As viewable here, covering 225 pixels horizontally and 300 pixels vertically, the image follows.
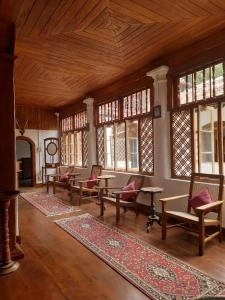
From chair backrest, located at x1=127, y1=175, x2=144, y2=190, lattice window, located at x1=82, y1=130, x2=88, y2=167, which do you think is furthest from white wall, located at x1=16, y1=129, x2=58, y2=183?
chair backrest, located at x1=127, y1=175, x2=144, y2=190

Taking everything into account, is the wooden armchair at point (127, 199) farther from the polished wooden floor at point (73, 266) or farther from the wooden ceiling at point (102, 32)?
the wooden ceiling at point (102, 32)

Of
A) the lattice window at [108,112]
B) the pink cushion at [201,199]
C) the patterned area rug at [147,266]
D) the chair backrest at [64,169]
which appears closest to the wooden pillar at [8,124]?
the patterned area rug at [147,266]

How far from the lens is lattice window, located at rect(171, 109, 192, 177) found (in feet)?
13.9

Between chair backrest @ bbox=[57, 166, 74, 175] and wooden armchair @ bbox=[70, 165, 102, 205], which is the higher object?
chair backrest @ bbox=[57, 166, 74, 175]

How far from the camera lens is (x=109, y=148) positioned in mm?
6707

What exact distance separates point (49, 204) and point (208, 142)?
395 centimetres

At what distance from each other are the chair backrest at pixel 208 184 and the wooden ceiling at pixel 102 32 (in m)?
2.19

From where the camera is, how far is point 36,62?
15.5 feet

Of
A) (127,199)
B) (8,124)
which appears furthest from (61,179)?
(8,124)

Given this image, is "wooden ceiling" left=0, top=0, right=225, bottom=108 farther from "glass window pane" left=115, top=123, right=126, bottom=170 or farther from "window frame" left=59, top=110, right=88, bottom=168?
"window frame" left=59, top=110, right=88, bottom=168

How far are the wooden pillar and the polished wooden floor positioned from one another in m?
0.42

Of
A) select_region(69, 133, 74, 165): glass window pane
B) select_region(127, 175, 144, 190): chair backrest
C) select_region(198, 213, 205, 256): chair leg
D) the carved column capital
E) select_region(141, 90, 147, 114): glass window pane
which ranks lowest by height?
select_region(198, 213, 205, 256): chair leg

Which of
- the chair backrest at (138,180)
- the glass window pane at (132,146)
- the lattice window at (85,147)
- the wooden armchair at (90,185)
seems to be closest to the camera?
the chair backrest at (138,180)

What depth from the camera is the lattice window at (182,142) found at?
424 centimetres
